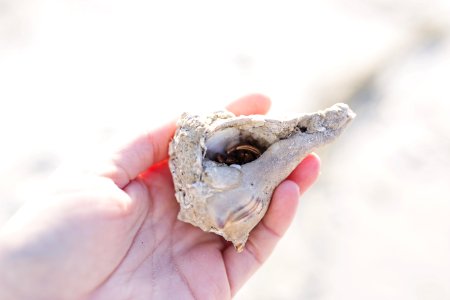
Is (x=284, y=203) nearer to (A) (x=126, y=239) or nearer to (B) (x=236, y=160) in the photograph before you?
(B) (x=236, y=160)

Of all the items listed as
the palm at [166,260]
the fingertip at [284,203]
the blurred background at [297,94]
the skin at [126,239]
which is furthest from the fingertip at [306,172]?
the blurred background at [297,94]

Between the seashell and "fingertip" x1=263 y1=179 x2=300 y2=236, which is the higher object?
the seashell

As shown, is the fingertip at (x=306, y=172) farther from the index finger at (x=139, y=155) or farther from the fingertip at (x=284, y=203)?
the index finger at (x=139, y=155)

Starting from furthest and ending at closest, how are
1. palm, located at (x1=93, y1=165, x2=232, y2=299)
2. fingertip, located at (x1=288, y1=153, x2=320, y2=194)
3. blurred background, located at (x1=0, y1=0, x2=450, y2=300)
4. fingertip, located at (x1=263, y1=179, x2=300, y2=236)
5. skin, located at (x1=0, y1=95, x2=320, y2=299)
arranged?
blurred background, located at (x1=0, y1=0, x2=450, y2=300), fingertip, located at (x1=288, y1=153, x2=320, y2=194), fingertip, located at (x1=263, y1=179, x2=300, y2=236), palm, located at (x1=93, y1=165, x2=232, y2=299), skin, located at (x1=0, y1=95, x2=320, y2=299)

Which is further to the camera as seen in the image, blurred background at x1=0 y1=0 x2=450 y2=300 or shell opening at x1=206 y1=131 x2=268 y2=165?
blurred background at x1=0 y1=0 x2=450 y2=300

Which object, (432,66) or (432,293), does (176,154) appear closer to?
(432,293)

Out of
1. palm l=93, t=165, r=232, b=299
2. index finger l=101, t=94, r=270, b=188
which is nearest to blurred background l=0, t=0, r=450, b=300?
index finger l=101, t=94, r=270, b=188

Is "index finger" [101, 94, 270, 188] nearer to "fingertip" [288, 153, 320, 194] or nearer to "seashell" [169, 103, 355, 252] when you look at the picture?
"seashell" [169, 103, 355, 252]
